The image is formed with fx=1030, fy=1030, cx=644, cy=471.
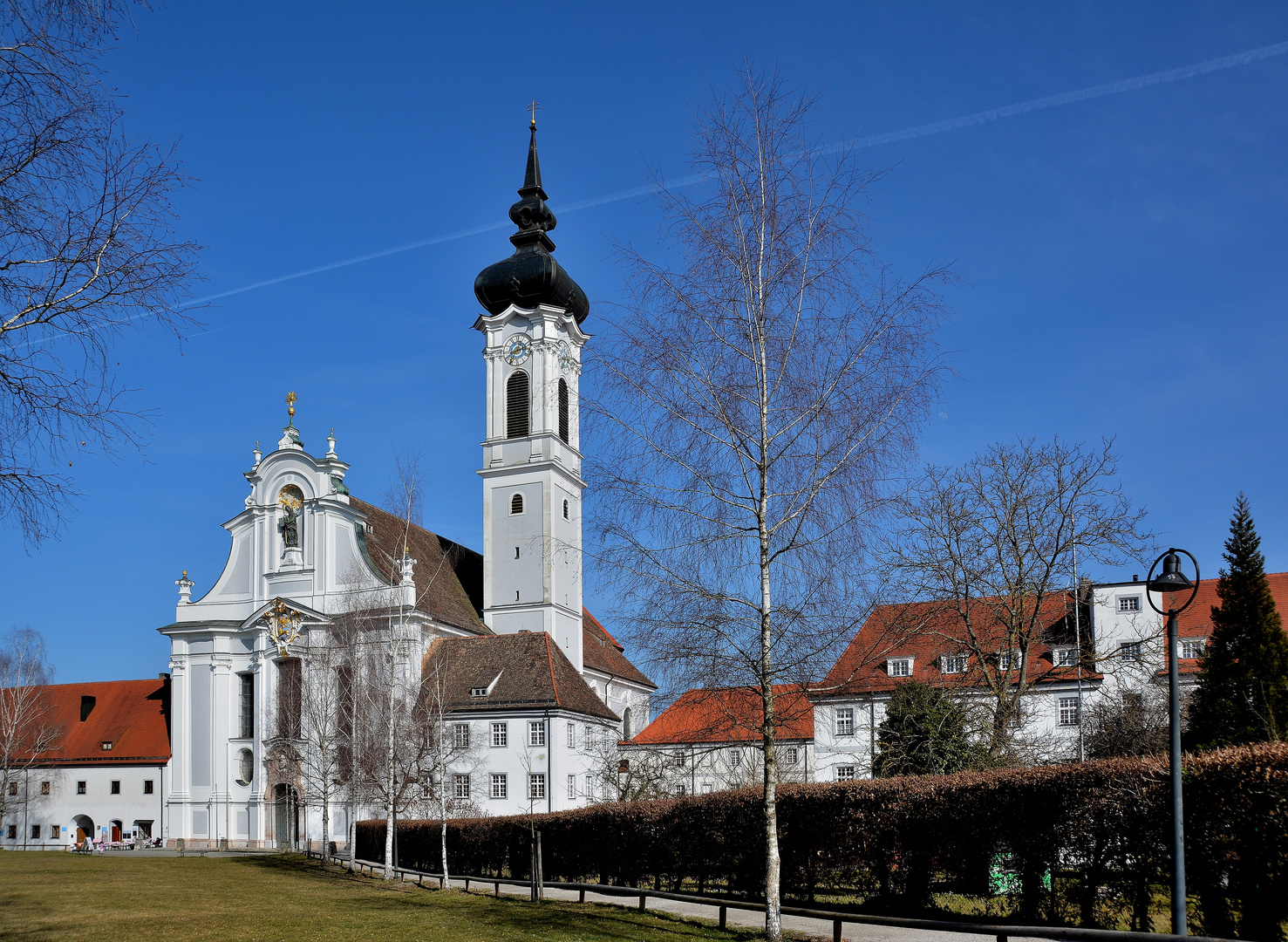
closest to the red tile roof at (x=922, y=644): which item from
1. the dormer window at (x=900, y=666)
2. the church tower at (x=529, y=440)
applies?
the dormer window at (x=900, y=666)

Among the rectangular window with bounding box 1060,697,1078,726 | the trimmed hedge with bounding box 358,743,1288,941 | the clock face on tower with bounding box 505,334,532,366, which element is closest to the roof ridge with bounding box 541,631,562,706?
the clock face on tower with bounding box 505,334,532,366

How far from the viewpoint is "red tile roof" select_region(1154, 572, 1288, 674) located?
4444 cm

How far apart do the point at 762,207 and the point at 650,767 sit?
1057 inches

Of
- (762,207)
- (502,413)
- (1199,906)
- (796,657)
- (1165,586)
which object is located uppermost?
(502,413)

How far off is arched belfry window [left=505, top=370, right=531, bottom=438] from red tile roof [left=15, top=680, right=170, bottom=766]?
82.2 feet

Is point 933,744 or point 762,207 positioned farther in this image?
point 933,744

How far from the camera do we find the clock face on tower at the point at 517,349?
184 feet

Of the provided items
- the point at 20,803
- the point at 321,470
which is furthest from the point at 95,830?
the point at 321,470

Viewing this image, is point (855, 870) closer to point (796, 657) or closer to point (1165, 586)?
point (796, 657)

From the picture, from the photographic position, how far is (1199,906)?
505 inches

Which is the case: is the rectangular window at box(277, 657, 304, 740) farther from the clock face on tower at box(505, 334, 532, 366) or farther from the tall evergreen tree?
the tall evergreen tree

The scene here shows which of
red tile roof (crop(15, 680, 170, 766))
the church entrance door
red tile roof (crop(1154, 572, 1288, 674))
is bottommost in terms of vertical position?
the church entrance door

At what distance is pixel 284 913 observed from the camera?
60.7 ft

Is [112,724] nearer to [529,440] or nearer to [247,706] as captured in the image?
[247,706]
